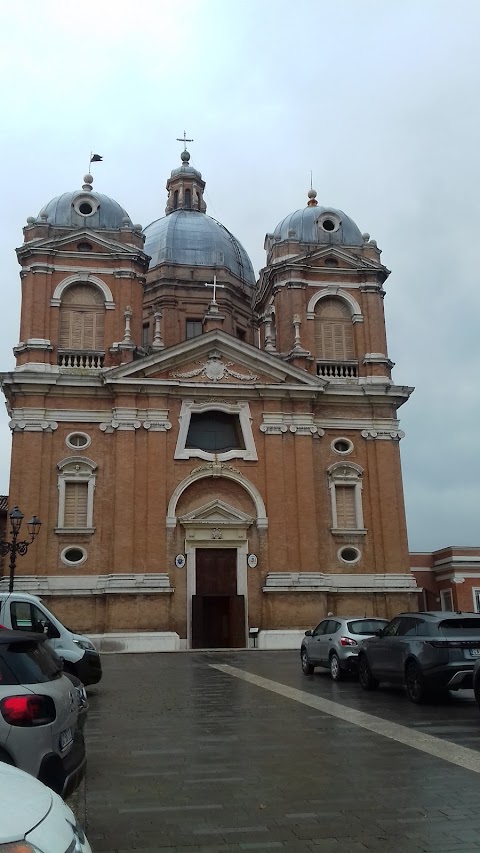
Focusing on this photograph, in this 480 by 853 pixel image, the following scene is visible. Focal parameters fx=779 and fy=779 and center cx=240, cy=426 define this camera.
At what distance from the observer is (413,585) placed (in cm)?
3130

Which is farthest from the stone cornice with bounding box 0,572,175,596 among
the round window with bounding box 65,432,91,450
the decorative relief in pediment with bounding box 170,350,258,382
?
the decorative relief in pediment with bounding box 170,350,258,382

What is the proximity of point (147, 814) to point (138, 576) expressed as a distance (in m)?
23.0

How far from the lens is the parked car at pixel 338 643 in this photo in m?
16.6

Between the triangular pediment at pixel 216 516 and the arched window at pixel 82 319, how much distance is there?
8182 mm

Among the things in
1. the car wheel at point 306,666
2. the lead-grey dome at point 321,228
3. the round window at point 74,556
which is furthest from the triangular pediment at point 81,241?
the car wheel at point 306,666

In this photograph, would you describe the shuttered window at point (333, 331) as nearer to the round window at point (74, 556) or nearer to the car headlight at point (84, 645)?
the round window at point (74, 556)

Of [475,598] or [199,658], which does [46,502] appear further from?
[475,598]

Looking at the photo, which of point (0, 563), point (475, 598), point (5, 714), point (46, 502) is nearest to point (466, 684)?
point (5, 714)

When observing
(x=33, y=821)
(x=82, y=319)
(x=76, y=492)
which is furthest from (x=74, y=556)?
(x=33, y=821)

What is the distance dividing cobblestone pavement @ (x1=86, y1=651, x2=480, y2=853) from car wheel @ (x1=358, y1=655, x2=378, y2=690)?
1088 millimetres

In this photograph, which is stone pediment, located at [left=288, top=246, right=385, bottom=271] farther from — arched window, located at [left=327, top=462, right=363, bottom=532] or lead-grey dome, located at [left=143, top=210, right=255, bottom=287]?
arched window, located at [left=327, top=462, right=363, bottom=532]

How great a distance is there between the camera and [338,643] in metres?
16.9

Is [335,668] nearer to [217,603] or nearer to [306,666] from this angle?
[306,666]

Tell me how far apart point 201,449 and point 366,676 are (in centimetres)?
1755
